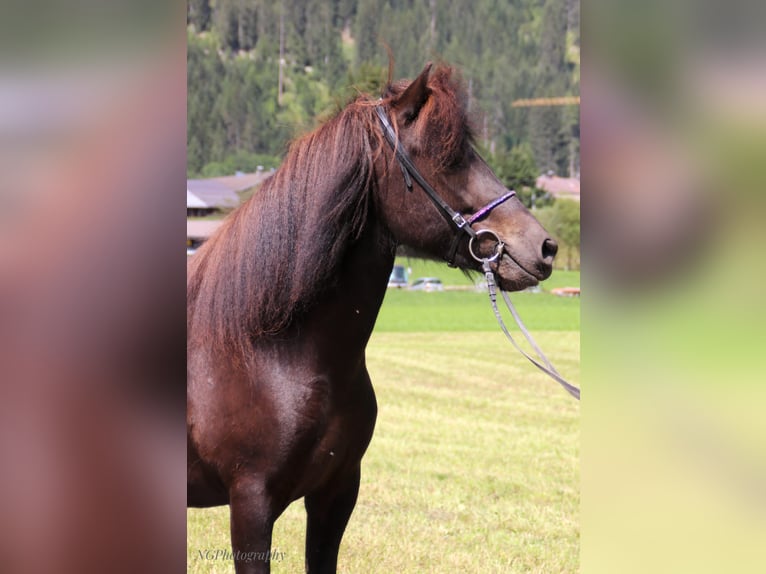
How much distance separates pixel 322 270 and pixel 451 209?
1.48 ft

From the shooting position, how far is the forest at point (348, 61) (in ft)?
196

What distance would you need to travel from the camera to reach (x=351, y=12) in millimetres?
92250

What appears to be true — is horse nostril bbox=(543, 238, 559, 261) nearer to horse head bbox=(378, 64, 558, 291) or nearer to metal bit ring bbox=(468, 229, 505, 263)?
horse head bbox=(378, 64, 558, 291)

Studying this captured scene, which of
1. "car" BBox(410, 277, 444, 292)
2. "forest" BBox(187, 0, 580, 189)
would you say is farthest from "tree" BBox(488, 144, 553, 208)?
"car" BBox(410, 277, 444, 292)

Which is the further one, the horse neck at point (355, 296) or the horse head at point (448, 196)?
the horse neck at point (355, 296)

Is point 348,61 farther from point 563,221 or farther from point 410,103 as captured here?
point 410,103

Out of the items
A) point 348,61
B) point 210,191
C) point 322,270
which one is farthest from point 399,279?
point 348,61

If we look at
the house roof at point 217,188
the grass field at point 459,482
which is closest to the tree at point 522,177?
the house roof at point 217,188

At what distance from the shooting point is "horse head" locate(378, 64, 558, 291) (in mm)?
2443

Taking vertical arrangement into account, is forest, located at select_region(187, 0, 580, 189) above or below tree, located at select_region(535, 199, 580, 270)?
above

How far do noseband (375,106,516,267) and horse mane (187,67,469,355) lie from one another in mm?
59

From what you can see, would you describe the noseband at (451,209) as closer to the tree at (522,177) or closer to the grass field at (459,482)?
the grass field at (459,482)
